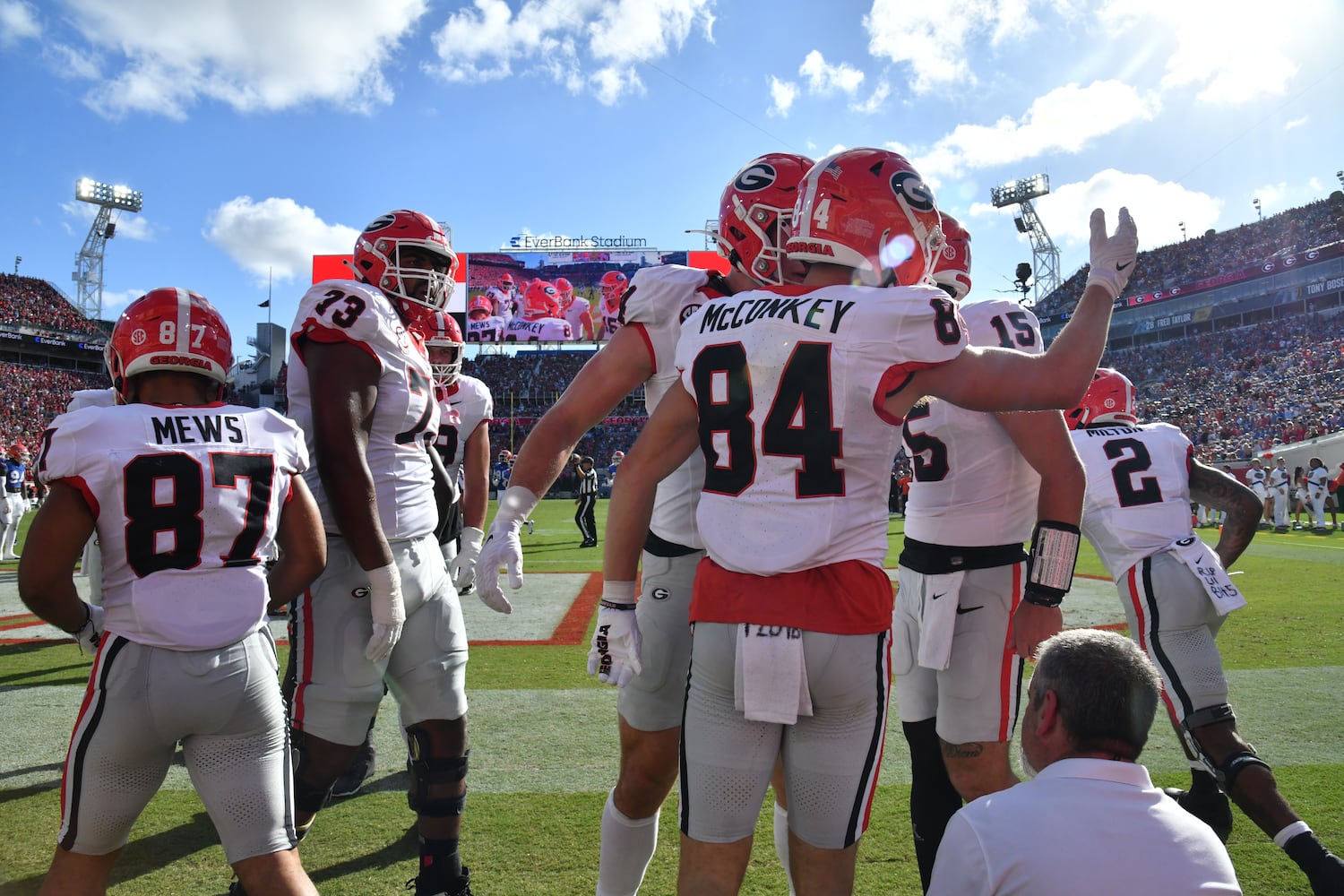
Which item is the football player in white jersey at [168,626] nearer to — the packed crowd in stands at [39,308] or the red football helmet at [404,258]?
the red football helmet at [404,258]

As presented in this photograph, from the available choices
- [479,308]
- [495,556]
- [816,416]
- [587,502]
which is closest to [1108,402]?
[816,416]

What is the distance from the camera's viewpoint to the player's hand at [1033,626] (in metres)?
2.52

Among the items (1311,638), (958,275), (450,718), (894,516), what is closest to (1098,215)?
(958,275)

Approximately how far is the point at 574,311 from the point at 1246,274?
34.6 metres

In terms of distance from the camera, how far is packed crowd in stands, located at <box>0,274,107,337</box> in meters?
47.4

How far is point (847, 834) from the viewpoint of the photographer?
1.83m

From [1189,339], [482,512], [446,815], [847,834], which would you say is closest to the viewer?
[847,834]

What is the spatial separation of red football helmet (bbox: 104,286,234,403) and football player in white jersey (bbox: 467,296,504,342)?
4280cm

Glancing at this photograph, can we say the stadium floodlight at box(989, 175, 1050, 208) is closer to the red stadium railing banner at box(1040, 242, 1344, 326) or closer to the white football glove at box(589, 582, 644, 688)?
the red stadium railing banner at box(1040, 242, 1344, 326)

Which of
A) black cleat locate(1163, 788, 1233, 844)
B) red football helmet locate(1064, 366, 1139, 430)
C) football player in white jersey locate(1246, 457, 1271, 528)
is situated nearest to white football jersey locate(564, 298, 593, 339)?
football player in white jersey locate(1246, 457, 1271, 528)

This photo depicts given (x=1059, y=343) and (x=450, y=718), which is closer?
(x=1059, y=343)

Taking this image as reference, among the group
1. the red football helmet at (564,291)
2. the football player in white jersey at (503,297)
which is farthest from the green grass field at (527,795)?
the red football helmet at (564,291)

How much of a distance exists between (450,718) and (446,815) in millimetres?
323

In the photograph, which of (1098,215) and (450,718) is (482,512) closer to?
(450,718)
